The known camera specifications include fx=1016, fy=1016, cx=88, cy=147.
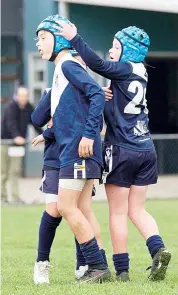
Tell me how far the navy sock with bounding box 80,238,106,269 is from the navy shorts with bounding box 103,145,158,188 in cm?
53

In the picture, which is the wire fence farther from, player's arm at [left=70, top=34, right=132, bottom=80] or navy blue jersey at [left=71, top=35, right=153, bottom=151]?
player's arm at [left=70, top=34, right=132, bottom=80]

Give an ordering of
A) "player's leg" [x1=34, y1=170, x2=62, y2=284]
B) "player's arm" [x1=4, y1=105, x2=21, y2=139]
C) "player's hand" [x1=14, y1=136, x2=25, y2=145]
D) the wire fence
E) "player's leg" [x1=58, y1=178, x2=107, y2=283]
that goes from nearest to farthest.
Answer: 1. "player's leg" [x1=58, y1=178, x2=107, y2=283]
2. "player's leg" [x1=34, y1=170, x2=62, y2=284]
3. "player's arm" [x1=4, y1=105, x2=21, y2=139]
4. "player's hand" [x1=14, y1=136, x2=25, y2=145]
5. the wire fence

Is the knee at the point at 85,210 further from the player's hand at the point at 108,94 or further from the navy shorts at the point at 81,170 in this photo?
the player's hand at the point at 108,94

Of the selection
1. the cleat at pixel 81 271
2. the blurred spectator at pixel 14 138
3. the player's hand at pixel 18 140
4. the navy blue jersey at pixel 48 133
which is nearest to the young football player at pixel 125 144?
the cleat at pixel 81 271

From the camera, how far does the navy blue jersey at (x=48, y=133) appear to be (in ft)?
25.3

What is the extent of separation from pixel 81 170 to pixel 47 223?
0.56m

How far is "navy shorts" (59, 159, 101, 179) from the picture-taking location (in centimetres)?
736

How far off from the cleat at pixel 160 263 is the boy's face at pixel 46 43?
1678 mm

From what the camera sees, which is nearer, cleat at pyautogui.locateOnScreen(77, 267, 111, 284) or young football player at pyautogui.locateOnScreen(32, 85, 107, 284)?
cleat at pyautogui.locateOnScreen(77, 267, 111, 284)

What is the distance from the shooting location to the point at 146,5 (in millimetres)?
20297

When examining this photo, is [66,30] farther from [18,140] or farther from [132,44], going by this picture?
[18,140]

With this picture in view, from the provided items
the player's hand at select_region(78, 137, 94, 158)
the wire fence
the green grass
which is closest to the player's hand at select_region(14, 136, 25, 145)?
the green grass

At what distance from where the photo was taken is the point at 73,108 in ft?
24.4

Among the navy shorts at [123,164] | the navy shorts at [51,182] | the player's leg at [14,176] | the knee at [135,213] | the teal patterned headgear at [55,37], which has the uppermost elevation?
the teal patterned headgear at [55,37]
